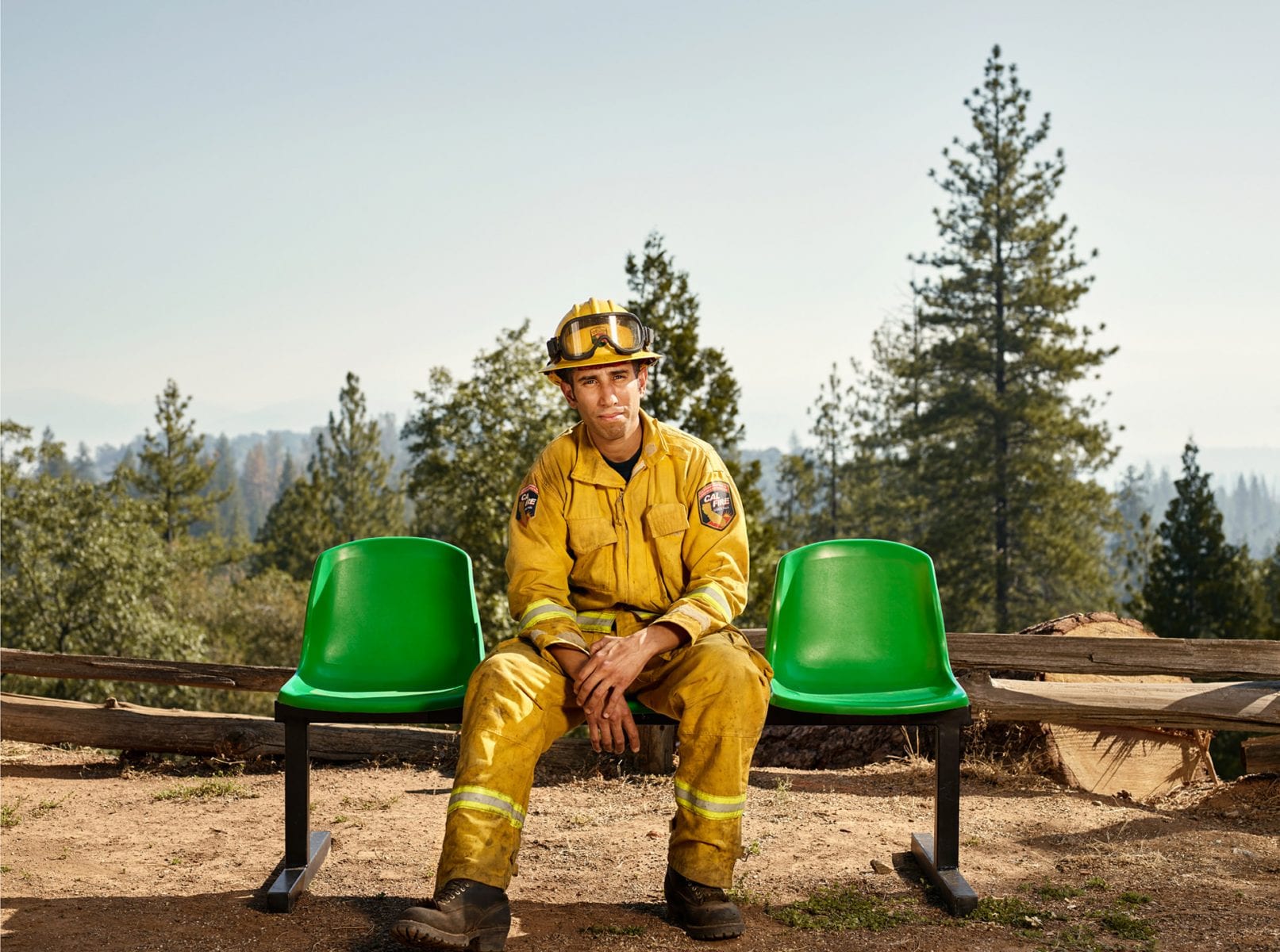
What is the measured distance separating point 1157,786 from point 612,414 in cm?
391

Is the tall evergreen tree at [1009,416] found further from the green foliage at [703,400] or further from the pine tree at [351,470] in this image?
the pine tree at [351,470]

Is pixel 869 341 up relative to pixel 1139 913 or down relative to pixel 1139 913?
up

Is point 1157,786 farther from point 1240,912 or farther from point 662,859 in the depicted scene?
point 662,859

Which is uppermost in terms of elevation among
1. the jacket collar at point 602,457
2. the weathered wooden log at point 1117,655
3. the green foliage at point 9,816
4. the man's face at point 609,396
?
the man's face at point 609,396

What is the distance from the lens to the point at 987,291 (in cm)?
3328

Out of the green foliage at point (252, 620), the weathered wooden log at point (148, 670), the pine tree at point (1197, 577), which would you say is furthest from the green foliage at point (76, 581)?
the pine tree at point (1197, 577)

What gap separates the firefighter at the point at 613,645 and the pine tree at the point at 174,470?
4240 cm

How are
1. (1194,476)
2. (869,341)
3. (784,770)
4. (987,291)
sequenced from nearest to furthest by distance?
(784,770), (1194,476), (987,291), (869,341)

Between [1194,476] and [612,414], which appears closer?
[612,414]

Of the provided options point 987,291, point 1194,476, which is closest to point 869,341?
point 987,291

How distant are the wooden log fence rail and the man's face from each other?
2149 millimetres

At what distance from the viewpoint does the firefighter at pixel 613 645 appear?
328 cm

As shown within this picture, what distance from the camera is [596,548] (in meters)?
3.90

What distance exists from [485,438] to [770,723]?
2961 centimetres
